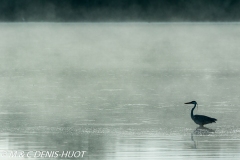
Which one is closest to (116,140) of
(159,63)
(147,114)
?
(147,114)

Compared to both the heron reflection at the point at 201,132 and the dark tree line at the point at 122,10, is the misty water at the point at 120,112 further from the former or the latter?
the dark tree line at the point at 122,10

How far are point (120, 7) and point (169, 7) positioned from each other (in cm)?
958

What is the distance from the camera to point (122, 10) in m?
155

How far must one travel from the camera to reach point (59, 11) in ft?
488

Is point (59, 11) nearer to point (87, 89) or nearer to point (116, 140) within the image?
point (87, 89)

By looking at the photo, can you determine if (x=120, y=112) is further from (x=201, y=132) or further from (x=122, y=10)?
(x=122, y=10)

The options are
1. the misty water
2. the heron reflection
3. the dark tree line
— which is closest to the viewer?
the misty water

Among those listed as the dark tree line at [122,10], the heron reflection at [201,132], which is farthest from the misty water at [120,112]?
the dark tree line at [122,10]

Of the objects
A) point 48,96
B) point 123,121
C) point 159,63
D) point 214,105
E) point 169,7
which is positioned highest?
point 169,7

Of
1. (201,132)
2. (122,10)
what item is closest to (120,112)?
(201,132)

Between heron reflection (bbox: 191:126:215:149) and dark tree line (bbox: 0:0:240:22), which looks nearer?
heron reflection (bbox: 191:126:215:149)

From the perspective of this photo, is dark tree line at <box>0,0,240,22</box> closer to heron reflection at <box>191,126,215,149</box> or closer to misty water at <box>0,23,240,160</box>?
misty water at <box>0,23,240,160</box>

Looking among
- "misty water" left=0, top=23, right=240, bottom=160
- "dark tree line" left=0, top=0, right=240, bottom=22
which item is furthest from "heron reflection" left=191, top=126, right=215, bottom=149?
"dark tree line" left=0, top=0, right=240, bottom=22

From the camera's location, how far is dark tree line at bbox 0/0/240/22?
142 meters
